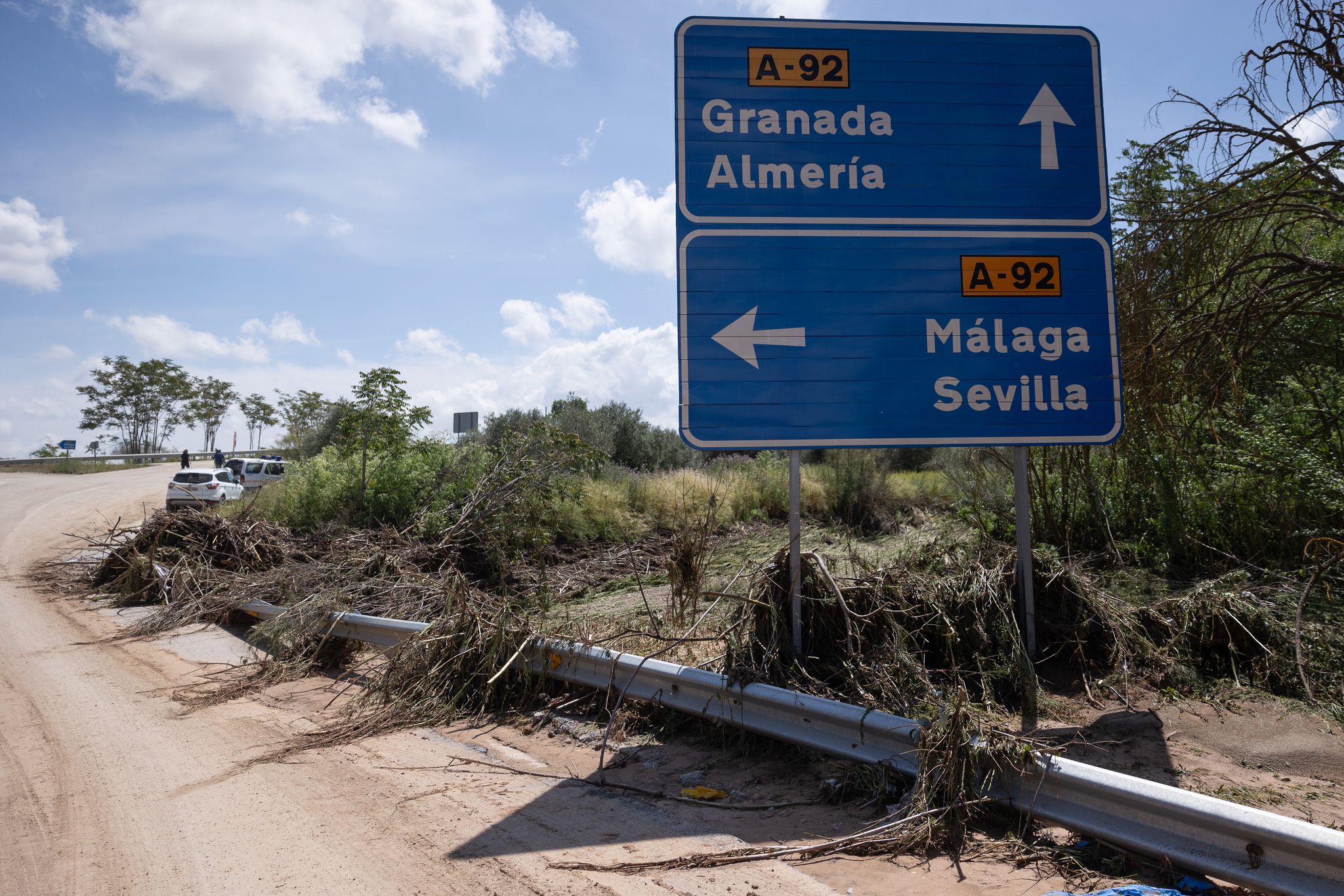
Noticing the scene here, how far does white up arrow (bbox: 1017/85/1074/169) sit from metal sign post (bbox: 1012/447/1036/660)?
2.14 meters

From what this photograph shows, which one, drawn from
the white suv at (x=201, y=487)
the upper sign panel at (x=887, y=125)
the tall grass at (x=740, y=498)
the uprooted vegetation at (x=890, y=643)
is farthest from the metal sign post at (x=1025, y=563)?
the white suv at (x=201, y=487)

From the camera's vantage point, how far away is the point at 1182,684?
17.0ft

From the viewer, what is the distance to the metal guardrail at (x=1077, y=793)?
275cm

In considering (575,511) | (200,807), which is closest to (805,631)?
(200,807)

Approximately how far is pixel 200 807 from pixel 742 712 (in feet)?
9.23

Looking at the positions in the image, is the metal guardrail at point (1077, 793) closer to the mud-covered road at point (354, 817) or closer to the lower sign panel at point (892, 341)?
the mud-covered road at point (354, 817)

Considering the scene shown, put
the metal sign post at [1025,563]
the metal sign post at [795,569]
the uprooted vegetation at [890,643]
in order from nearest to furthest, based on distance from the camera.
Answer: the uprooted vegetation at [890,643]
the metal sign post at [795,569]
the metal sign post at [1025,563]

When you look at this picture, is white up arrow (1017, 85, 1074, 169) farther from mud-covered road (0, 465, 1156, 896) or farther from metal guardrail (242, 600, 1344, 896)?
mud-covered road (0, 465, 1156, 896)

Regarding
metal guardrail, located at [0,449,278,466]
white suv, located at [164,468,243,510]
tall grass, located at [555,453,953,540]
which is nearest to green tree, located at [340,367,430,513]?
tall grass, located at [555,453,953,540]

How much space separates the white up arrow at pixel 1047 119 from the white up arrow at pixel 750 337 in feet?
7.08

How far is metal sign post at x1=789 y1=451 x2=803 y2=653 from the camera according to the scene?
5.32 metres

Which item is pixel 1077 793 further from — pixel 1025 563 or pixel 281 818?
pixel 281 818

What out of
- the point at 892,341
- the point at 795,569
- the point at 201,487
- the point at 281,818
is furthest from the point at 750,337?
the point at 201,487

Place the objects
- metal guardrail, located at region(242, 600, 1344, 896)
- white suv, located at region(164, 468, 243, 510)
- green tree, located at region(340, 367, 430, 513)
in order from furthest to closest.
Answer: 1. white suv, located at region(164, 468, 243, 510)
2. green tree, located at region(340, 367, 430, 513)
3. metal guardrail, located at region(242, 600, 1344, 896)
